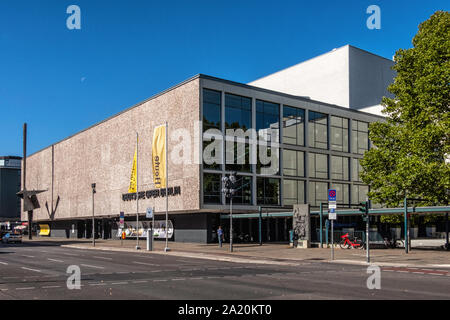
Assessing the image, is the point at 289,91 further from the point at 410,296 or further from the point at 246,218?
the point at 410,296

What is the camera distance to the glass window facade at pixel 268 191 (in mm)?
49688

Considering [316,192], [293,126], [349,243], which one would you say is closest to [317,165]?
[316,192]

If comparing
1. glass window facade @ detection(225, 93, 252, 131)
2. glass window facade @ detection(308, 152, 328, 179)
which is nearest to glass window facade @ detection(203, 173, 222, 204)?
glass window facade @ detection(225, 93, 252, 131)

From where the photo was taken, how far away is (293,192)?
52750 millimetres

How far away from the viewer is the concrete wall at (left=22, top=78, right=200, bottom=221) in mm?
46531

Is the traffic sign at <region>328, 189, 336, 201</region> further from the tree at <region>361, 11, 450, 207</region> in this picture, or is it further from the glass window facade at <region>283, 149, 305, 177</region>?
the glass window facade at <region>283, 149, 305, 177</region>

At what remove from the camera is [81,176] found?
231ft

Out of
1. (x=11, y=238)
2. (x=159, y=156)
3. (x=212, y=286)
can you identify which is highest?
(x=159, y=156)

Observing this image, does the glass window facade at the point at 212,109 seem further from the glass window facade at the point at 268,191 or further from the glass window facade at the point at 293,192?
the glass window facade at the point at 293,192

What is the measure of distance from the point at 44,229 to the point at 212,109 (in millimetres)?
58527

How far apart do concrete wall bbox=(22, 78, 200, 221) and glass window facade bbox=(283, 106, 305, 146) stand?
1194 centimetres

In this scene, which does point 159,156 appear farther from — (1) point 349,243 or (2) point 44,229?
(2) point 44,229
